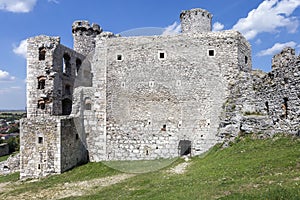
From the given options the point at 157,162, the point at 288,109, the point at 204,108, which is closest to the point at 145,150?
the point at 157,162

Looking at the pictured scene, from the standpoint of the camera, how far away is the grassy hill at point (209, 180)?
31.5 feet

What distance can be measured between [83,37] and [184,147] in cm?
2201

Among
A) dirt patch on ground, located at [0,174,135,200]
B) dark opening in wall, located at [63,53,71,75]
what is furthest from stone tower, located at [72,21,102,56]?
dirt patch on ground, located at [0,174,135,200]

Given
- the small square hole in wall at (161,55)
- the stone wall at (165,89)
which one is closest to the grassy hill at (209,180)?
the stone wall at (165,89)

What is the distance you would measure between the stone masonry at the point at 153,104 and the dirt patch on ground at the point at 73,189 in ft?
13.3

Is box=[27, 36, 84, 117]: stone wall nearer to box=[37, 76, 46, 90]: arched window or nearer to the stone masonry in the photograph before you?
box=[37, 76, 46, 90]: arched window

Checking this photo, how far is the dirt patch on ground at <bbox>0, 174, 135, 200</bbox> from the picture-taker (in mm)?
15234

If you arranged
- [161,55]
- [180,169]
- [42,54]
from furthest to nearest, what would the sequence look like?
[42,54], [161,55], [180,169]

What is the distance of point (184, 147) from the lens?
21656mm

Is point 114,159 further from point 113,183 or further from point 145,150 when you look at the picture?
point 113,183

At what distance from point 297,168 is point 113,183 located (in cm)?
1005

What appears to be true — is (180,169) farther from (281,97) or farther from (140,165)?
(281,97)

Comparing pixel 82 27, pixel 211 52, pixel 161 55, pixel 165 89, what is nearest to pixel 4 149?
pixel 82 27

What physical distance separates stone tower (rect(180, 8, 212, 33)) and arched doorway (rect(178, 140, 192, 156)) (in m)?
12.2
